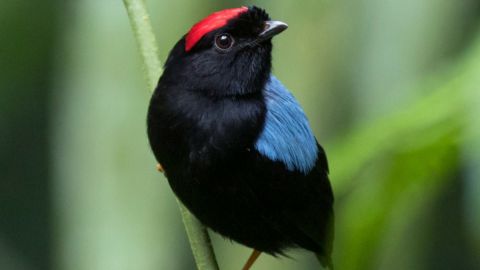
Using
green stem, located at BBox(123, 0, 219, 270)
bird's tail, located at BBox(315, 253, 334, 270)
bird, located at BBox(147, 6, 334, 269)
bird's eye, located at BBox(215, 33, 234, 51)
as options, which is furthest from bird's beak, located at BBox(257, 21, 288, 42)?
bird's tail, located at BBox(315, 253, 334, 270)

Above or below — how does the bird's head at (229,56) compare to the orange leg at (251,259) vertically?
above

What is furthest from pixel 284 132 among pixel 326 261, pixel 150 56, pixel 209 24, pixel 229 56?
pixel 326 261

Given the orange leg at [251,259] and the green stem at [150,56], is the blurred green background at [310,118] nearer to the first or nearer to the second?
the orange leg at [251,259]

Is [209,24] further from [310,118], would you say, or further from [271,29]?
[310,118]

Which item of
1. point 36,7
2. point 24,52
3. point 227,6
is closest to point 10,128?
point 24,52

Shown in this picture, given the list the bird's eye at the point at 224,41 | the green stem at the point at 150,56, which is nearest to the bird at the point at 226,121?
the bird's eye at the point at 224,41

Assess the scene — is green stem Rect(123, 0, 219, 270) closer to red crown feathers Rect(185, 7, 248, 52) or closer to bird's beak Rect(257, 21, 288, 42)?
red crown feathers Rect(185, 7, 248, 52)

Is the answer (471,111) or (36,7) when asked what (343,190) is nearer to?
(471,111)

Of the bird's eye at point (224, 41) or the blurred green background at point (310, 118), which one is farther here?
the bird's eye at point (224, 41)

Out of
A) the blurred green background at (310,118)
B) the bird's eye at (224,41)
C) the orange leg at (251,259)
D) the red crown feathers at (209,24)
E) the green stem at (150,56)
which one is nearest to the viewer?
the blurred green background at (310,118)
